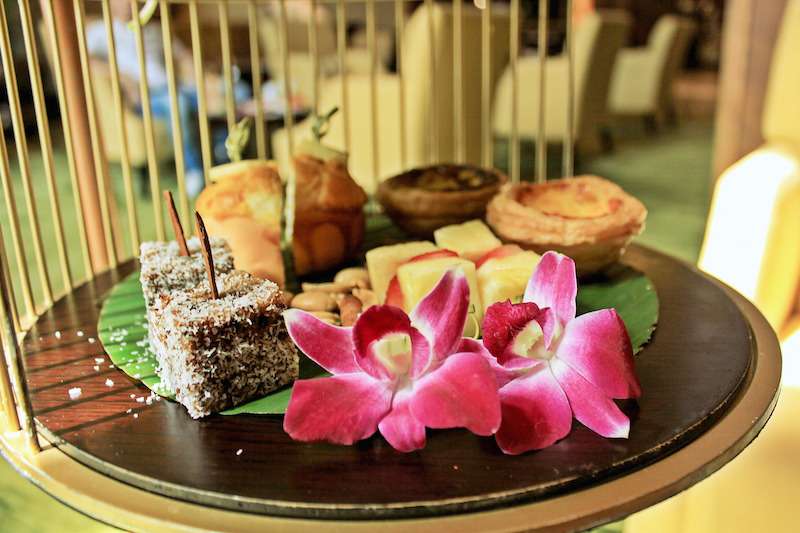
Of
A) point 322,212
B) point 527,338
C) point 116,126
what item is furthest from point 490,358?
point 116,126

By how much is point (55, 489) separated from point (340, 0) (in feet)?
3.29

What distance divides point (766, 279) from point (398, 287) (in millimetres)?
889

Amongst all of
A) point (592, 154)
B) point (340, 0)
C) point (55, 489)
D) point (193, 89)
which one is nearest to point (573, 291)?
point (55, 489)

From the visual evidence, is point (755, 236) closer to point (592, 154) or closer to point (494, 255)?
point (494, 255)

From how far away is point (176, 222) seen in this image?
816mm

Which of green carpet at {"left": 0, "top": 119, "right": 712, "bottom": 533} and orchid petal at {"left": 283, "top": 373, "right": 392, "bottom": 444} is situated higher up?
orchid petal at {"left": 283, "top": 373, "right": 392, "bottom": 444}

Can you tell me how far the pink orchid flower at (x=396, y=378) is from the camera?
0.65 metres

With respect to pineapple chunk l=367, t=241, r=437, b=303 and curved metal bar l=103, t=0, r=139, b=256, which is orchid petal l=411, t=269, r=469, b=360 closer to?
pineapple chunk l=367, t=241, r=437, b=303

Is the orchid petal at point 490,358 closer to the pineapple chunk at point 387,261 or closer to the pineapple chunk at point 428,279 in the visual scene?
the pineapple chunk at point 428,279

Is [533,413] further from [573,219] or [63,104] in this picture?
[63,104]

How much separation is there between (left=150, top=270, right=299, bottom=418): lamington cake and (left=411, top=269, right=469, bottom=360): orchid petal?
0.47ft

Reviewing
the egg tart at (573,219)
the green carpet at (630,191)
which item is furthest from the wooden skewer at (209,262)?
the green carpet at (630,191)

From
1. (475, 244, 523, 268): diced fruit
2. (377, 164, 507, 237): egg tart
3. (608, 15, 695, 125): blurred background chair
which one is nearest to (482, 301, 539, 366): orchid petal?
(475, 244, 523, 268): diced fruit

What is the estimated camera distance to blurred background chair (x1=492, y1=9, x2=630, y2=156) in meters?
4.91
